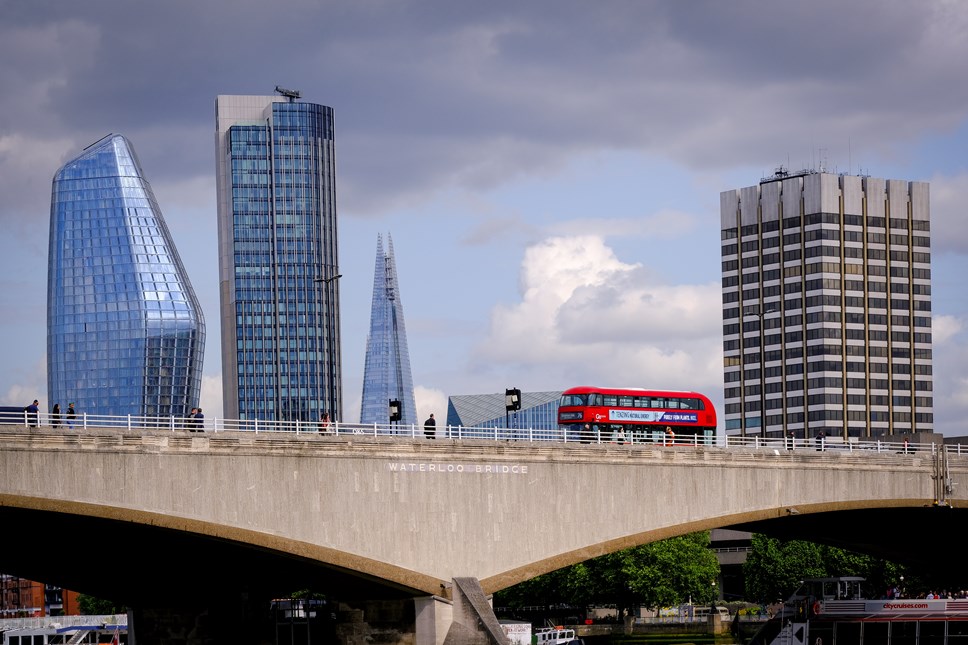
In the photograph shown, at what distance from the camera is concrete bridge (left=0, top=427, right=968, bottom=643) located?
56281 millimetres

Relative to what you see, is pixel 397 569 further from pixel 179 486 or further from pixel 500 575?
pixel 179 486

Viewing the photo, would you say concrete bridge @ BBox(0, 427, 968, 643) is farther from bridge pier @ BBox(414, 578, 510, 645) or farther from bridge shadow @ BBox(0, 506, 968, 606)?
bridge shadow @ BBox(0, 506, 968, 606)

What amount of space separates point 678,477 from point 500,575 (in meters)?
12.0

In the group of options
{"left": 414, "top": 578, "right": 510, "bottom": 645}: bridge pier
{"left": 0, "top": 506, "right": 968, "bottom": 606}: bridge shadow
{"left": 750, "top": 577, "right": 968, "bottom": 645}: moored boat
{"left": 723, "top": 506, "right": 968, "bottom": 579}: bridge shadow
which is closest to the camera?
{"left": 414, "top": 578, "right": 510, "bottom": 645}: bridge pier

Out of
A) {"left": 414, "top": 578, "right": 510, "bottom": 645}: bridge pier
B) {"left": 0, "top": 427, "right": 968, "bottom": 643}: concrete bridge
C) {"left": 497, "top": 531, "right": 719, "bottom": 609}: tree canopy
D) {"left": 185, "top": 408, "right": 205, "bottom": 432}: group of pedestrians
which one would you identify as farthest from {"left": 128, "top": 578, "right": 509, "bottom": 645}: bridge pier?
{"left": 497, "top": 531, "right": 719, "bottom": 609}: tree canopy

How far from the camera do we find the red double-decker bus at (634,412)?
299ft

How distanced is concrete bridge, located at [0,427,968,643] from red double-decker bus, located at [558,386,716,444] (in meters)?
13.8

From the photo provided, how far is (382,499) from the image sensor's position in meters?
62.7

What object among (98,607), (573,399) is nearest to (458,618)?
(573,399)

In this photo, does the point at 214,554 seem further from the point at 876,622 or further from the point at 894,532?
the point at 894,532

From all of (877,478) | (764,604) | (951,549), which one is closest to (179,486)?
(877,478)

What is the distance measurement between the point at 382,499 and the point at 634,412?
1313 inches

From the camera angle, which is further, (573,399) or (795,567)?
(795,567)

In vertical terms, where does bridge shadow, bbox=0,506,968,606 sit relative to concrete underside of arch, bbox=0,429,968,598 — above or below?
below
